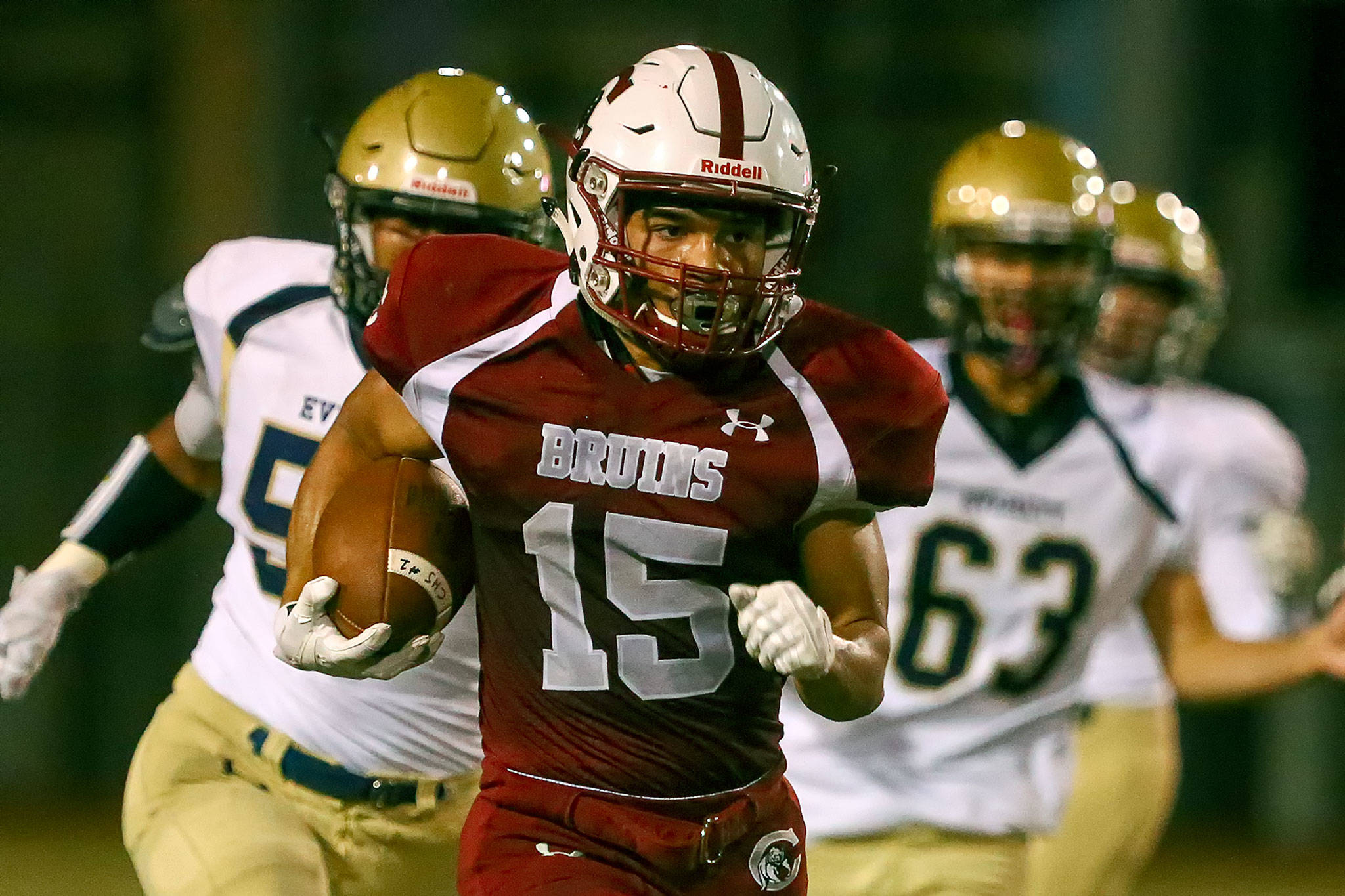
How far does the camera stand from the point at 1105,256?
4262 millimetres

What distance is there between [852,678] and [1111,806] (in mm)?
2270

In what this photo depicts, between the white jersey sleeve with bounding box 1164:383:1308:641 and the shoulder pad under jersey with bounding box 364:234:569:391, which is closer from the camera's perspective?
the shoulder pad under jersey with bounding box 364:234:569:391

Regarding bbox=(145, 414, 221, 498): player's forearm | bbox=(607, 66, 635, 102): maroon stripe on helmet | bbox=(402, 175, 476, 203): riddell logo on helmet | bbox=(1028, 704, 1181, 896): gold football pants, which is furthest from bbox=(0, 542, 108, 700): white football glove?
bbox=(1028, 704, 1181, 896): gold football pants

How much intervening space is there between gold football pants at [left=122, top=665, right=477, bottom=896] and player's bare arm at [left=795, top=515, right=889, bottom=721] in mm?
1019

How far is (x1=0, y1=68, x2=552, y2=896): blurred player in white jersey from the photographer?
340 centimetres

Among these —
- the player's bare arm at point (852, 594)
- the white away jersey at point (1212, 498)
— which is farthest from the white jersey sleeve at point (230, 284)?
the white away jersey at point (1212, 498)

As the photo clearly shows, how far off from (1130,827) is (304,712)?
7.01 ft

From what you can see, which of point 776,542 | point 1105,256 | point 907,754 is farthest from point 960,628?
point 776,542

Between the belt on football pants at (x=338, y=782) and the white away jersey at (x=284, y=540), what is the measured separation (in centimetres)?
2

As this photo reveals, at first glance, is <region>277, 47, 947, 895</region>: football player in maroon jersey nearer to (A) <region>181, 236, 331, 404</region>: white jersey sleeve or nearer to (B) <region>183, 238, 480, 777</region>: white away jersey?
(B) <region>183, 238, 480, 777</region>: white away jersey

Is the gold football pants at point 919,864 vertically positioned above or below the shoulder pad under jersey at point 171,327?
below

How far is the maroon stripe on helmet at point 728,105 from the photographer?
108 inches

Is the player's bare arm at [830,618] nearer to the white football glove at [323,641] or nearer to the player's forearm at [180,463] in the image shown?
the white football glove at [323,641]

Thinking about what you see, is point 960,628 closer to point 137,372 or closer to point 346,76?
point 137,372
